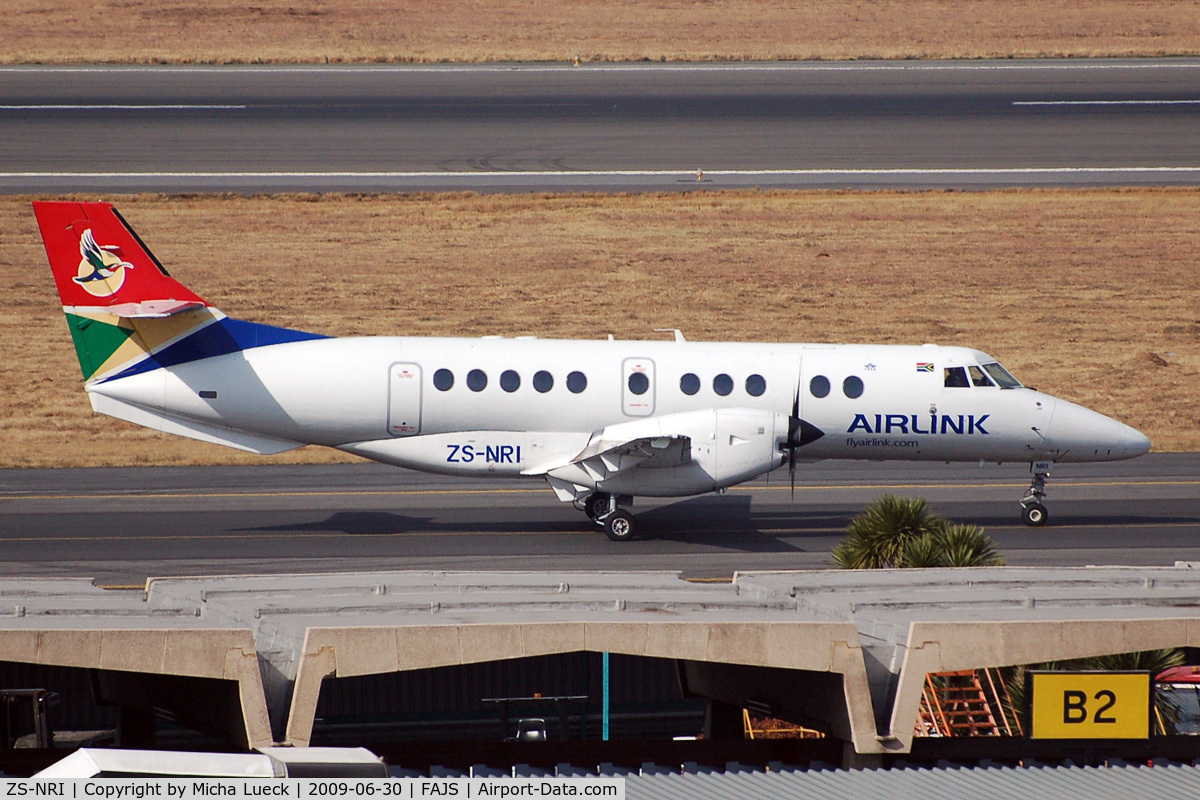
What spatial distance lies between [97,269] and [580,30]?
149ft

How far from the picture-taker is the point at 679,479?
25781 mm

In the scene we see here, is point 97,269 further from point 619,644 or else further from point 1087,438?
point 1087,438

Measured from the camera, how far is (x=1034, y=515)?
27.7 meters

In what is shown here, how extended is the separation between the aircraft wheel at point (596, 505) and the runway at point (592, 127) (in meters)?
25.9

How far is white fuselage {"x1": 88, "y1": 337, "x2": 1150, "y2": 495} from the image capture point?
2591 cm

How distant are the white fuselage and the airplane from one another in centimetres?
3

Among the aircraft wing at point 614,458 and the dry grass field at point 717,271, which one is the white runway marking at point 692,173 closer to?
the dry grass field at point 717,271

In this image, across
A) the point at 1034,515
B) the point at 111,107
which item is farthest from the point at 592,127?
the point at 1034,515

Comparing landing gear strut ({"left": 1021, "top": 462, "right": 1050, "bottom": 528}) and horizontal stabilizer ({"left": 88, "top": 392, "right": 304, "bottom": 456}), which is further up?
horizontal stabilizer ({"left": 88, "top": 392, "right": 304, "bottom": 456})

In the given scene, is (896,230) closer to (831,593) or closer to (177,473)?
(177,473)

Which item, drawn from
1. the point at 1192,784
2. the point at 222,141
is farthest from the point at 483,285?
the point at 1192,784

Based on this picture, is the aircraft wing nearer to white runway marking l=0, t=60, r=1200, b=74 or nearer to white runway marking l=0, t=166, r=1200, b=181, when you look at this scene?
white runway marking l=0, t=166, r=1200, b=181

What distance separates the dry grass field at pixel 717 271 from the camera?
149 feet

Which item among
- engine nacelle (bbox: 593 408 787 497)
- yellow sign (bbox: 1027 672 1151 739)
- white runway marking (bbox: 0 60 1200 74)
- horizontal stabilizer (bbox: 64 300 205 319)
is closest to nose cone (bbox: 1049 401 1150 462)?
engine nacelle (bbox: 593 408 787 497)
